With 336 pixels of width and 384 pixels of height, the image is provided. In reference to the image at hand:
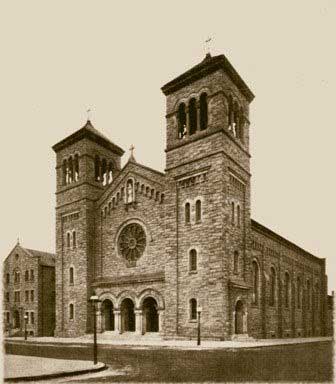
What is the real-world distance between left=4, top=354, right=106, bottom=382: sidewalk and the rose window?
59.7 ft

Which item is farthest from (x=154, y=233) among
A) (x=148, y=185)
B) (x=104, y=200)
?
(x=104, y=200)

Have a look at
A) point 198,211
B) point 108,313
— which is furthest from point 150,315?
point 198,211

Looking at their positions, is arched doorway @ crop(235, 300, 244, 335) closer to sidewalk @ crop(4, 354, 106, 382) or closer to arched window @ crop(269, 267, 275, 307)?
arched window @ crop(269, 267, 275, 307)

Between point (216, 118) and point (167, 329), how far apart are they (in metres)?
13.4

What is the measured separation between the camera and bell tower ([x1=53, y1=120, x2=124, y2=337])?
1522 inches

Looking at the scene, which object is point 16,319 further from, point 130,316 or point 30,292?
point 130,316

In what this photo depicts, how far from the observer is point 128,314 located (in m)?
35.9

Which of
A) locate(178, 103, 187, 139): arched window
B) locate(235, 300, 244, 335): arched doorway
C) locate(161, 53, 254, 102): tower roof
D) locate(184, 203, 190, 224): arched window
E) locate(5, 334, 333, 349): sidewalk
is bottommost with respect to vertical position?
locate(5, 334, 333, 349): sidewalk

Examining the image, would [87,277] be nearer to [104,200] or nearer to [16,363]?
[104,200]

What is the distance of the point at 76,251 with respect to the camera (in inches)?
1559

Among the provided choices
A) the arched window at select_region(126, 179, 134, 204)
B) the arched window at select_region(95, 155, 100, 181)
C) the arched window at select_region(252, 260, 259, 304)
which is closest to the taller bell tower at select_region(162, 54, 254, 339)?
the arched window at select_region(252, 260, 259, 304)

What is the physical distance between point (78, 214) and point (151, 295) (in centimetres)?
1034

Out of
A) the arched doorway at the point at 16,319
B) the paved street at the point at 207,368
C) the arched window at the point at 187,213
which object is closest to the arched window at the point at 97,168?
the arched window at the point at 187,213

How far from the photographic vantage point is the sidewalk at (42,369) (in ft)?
43.9
